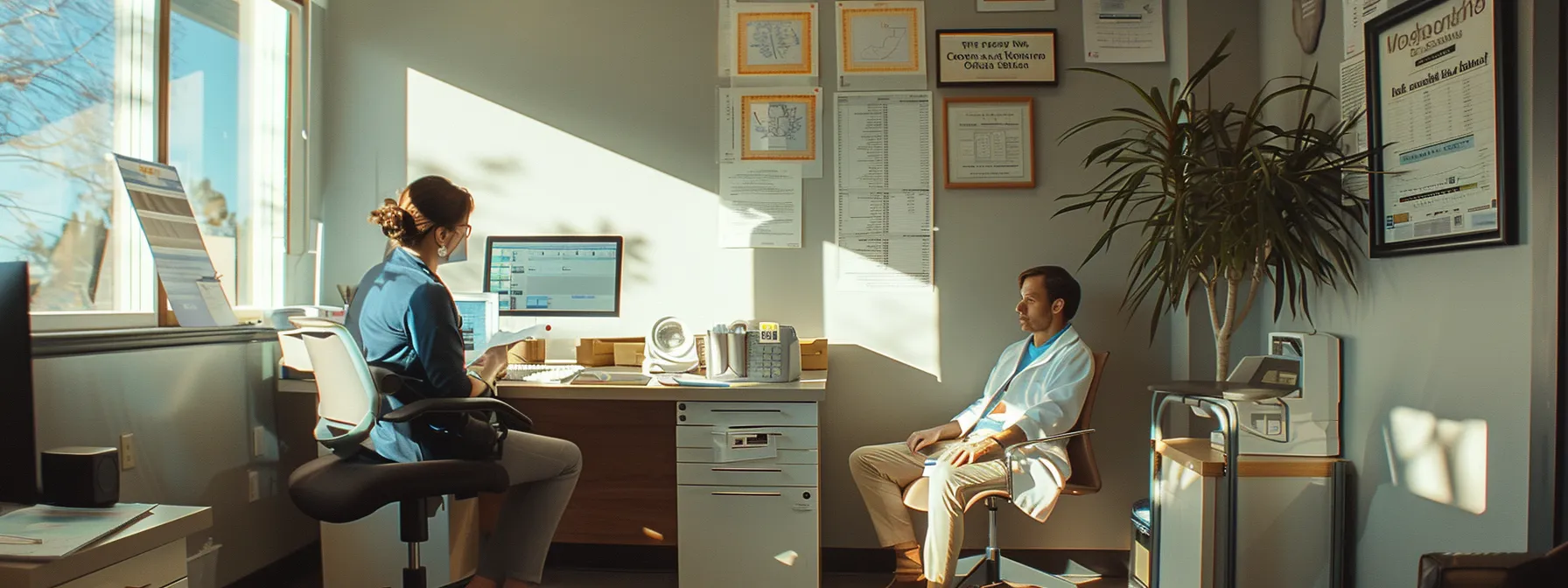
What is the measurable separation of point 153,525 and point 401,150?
2.33 m

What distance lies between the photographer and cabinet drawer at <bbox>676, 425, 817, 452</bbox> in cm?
289

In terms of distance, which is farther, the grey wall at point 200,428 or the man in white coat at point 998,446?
the man in white coat at point 998,446

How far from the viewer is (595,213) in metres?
3.55

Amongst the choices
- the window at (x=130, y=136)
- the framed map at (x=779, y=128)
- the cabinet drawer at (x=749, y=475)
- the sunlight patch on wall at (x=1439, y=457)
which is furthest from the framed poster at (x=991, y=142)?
the window at (x=130, y=136)

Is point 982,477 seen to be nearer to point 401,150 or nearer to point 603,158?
point 603,158

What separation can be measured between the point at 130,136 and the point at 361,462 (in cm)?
124

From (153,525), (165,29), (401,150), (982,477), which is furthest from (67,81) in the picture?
(982,477)

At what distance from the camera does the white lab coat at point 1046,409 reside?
2828 mm

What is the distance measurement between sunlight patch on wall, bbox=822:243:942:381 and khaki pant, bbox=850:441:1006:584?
40 cm

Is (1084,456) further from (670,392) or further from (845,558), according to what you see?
(670,392)

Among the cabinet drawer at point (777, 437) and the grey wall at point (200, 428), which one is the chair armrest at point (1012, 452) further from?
the grey wall at point (200, 428)

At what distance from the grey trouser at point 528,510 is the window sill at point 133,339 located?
1.06 m

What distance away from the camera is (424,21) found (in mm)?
3623

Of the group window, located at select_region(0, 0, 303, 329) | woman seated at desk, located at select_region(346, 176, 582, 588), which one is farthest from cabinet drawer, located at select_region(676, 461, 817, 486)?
window, located at select_region(0, 0, 303, 329)
